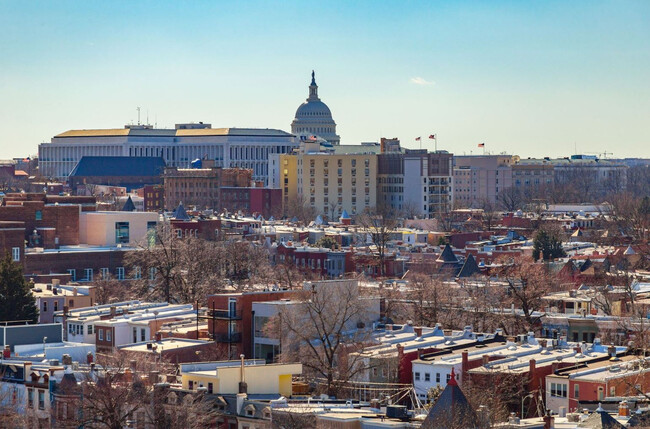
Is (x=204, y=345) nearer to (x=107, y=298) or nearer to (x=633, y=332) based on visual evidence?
(x=633, y=332)

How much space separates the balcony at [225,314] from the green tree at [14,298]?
36.2 feet

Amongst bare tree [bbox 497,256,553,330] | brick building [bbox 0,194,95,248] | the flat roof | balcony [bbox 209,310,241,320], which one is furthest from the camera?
brick building [bbox 0,194,95,248]

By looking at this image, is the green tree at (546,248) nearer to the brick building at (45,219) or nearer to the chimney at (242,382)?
the brick building at (45,219)

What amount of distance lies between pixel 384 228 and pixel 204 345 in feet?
234

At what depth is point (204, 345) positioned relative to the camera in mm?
58250

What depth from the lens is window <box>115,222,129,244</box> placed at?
107562 millimetres

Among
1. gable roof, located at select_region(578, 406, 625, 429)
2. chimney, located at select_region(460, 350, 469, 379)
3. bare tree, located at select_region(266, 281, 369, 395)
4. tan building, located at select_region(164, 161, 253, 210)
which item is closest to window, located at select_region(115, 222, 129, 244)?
bare tree, located at select_region(266, 281, 369, 395)

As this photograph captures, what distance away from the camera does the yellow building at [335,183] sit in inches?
7244

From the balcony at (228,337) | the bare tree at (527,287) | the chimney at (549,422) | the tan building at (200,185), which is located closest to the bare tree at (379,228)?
the bare tree at (527,287)

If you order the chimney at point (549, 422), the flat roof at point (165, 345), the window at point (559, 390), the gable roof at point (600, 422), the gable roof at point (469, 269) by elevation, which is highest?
the gable roof at point (469, 269)

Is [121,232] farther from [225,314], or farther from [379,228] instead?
[225,314]

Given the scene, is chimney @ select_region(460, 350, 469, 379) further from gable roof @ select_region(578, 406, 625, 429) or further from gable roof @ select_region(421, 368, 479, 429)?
gable roof @ select_region(421, 368, 479, 429)

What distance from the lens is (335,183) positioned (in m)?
Answer: 186

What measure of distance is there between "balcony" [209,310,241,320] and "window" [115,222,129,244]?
46499mm
